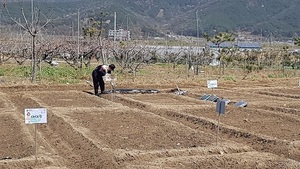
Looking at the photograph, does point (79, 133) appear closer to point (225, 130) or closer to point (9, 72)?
point (225, 130)

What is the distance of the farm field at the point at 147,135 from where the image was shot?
8.51 metres

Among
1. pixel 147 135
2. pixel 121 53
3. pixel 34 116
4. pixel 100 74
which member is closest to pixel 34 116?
pixel 34 116

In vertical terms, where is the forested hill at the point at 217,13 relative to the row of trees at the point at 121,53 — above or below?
above

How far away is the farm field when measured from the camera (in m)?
8.51

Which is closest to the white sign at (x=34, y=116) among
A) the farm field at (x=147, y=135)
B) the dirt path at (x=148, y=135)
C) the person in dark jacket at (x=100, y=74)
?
the farm field at (x=147, y=135)

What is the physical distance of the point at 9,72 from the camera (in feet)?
95.3

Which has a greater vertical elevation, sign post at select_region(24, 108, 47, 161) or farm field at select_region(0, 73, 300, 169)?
sign post at select_region(24, 108, 47, 161)


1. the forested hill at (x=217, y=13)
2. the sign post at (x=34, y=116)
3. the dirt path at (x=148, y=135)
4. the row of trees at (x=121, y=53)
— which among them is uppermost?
the forested hill at (x=217, y=13)

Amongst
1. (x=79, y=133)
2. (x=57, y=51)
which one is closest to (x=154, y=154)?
(x=79, y=133)

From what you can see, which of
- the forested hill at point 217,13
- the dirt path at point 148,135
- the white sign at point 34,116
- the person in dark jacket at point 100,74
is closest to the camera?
the white sign at point 34,116

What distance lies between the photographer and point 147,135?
35.1 ft

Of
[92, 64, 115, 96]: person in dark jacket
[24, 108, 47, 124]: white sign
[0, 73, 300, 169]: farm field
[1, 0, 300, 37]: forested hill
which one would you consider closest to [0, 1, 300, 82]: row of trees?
[92, 64, 115, 96]: person in dark jacket

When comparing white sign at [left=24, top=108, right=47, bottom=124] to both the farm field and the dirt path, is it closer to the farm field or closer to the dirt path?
the farm field

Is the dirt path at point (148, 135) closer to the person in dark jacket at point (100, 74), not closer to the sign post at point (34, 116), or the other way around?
the sign post at point (34, 116)
